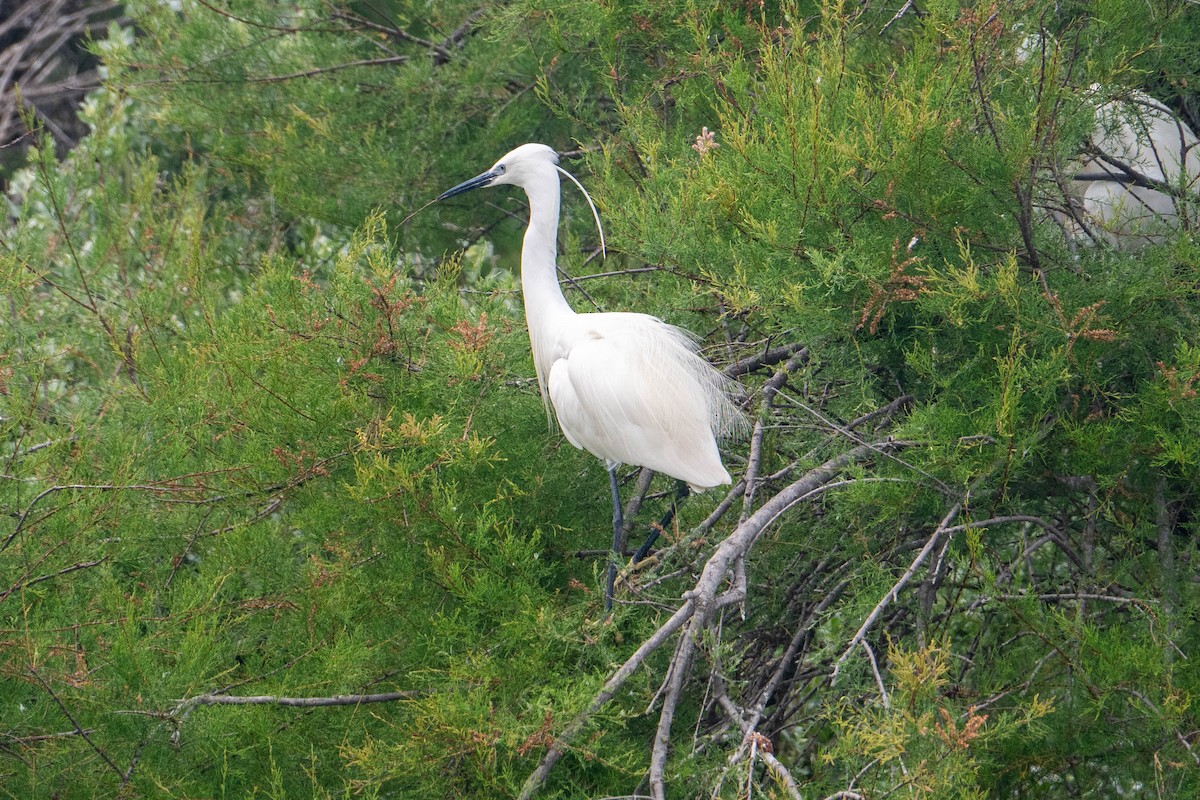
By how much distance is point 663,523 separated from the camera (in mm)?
2719

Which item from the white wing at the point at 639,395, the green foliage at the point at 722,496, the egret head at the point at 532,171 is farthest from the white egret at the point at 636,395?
the egret head at the point at 532,171

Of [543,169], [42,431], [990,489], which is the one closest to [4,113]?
[42,431]

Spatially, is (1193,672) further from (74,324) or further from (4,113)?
(4,113)

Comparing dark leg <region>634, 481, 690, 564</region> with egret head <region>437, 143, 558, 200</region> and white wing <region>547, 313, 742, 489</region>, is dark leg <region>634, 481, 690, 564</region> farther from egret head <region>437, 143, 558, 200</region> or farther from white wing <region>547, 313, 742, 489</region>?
egret head <region>437, 143, 558, 200</region>

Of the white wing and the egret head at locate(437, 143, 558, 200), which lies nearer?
the white wing

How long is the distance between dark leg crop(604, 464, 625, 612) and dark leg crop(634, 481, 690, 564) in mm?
49

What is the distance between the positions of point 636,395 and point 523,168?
64 centimetres

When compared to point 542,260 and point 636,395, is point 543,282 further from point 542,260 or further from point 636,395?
point 636,395

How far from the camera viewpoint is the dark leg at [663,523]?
8.54ft

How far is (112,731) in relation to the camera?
7.36ft


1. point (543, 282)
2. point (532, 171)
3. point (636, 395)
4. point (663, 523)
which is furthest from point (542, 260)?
point (663, 523)

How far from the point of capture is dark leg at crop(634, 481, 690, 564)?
8.54 ft

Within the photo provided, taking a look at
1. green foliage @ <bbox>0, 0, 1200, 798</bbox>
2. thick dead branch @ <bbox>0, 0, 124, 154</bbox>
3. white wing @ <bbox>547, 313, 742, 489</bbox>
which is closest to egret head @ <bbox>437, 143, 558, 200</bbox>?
green foliage @ <bbox>0, 0, 1200, 798</bbox>

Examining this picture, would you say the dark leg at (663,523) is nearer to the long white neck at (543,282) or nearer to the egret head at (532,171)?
the long white neck at (543,282)
